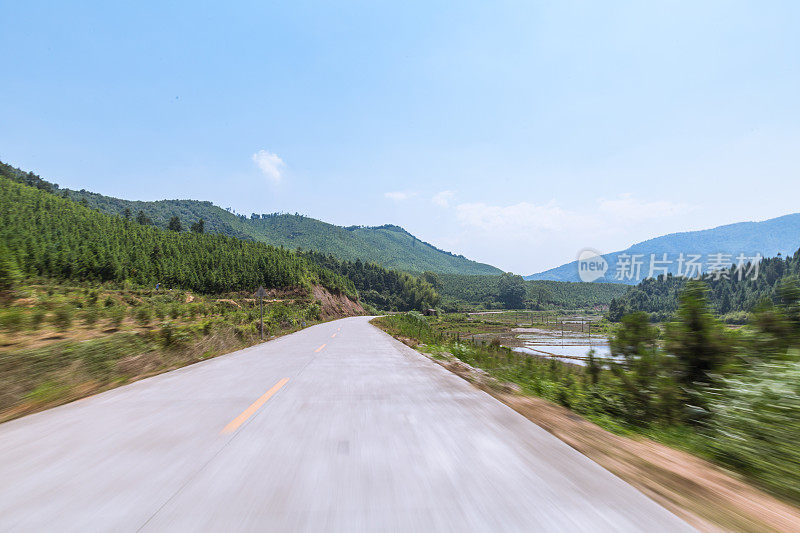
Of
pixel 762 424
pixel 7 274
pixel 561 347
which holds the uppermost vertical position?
pixel 7 274

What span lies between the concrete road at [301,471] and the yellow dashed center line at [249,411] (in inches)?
1.4

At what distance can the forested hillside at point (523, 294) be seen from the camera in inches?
6905

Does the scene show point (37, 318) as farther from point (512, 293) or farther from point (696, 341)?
point (512, 293)

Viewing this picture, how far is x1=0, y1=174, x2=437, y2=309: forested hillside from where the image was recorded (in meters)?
49.4

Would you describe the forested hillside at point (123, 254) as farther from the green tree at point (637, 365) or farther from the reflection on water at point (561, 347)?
Result: the green tree at point (637, 365)

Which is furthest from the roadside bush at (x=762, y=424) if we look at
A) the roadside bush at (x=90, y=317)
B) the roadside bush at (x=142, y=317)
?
the roadside bush at (x=142, y=317)

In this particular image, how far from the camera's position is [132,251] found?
6216cm

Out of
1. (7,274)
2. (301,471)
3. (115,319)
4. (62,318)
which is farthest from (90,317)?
(301,471)

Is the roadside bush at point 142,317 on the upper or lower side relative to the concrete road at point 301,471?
lower

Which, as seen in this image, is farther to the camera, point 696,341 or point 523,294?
point 523,294

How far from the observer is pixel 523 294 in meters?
179

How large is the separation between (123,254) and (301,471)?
70428mm

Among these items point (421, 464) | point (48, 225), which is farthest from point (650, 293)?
point (48, 225)

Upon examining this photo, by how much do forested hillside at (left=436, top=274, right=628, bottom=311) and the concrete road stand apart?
537 ft
